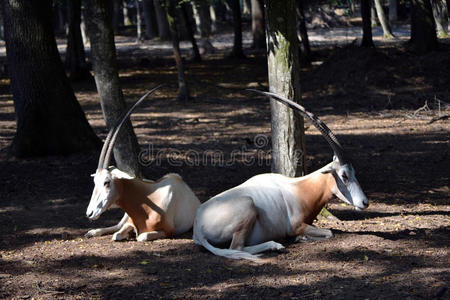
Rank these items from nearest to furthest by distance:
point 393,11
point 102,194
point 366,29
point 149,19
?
point 102,194, point 366,29, point 149,19, point 393,11

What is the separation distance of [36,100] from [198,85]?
10.6 m

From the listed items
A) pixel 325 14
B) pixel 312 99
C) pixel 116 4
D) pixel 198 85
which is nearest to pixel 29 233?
pixel 312 99

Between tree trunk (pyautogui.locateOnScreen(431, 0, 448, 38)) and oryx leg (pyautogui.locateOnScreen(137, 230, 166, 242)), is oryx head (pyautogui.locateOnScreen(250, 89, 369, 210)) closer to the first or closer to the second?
oryx leg (pyautogui.locateOnScreen(137, 230, 166, 242))

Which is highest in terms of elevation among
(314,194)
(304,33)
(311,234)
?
(304,33)

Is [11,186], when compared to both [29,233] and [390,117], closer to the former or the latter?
[29,233]

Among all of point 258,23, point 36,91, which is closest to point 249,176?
point 36,91

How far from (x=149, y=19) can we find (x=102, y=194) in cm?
3349

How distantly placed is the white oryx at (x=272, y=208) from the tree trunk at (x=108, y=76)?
239 cm

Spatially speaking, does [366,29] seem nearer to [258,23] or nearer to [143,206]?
[258,23]

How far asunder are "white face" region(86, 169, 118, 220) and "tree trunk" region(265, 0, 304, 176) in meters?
2.03

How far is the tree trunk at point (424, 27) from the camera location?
60.0 ft

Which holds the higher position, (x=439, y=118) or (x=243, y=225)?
(x=243, y=225)

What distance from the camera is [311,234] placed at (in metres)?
6.14

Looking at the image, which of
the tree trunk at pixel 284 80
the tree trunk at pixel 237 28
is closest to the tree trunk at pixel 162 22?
the tree trunk at pixel 237 28
